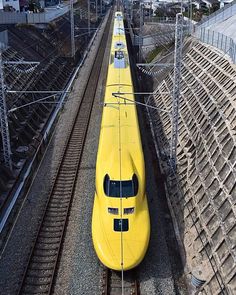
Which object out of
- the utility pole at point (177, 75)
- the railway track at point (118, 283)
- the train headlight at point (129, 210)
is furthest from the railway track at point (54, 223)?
the utility pole at point (177, 75)

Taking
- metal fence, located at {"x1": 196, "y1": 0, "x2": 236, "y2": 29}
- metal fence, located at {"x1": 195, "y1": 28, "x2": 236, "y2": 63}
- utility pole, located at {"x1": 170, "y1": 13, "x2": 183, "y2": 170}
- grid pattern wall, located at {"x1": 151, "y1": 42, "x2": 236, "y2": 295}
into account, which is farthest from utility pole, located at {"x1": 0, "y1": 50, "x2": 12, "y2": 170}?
metal fence, located at {"x1": 196, "y1": 0, "x2": 236, "y2": 29}

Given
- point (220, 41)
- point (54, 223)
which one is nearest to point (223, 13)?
point (220, 41)

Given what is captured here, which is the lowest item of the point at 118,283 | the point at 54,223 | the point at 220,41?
the point at 118,283

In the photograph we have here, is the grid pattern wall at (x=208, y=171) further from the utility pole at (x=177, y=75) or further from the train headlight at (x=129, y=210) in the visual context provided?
the train headlight at (x=129, y=210)

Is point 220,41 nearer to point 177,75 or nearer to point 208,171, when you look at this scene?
point 177,75

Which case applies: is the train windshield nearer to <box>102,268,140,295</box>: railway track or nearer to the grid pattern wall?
<box>102,268,140,295</box>: railway track
